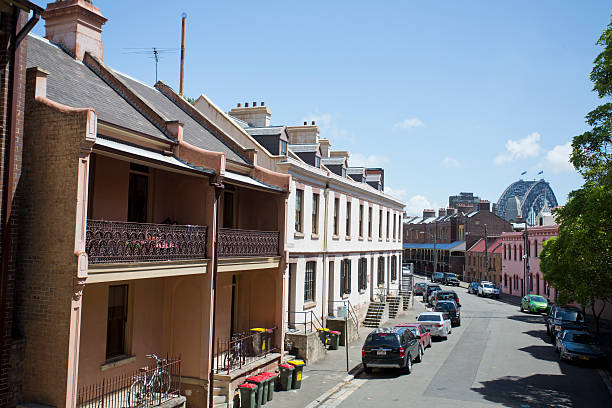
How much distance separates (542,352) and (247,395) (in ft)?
54.1

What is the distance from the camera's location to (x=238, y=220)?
64.4 ft

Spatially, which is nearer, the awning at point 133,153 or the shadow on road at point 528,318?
the awning at point 133,153

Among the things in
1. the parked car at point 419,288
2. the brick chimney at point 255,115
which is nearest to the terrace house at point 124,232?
the brick chimney at point 255,115

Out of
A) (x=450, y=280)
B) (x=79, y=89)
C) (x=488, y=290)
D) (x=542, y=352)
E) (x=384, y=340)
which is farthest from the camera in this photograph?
(x=450, y=280)

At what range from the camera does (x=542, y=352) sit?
80.7 feet

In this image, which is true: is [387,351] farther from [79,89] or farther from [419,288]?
[419,288]

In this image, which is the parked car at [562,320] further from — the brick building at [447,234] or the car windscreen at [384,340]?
the brick building at [447,234]

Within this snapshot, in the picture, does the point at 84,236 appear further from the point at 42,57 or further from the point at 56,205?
the point at 42,57

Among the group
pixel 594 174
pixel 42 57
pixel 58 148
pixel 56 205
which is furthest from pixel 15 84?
pixel 594 174

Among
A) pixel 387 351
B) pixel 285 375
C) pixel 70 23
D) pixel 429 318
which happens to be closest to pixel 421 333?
pixel 429 318

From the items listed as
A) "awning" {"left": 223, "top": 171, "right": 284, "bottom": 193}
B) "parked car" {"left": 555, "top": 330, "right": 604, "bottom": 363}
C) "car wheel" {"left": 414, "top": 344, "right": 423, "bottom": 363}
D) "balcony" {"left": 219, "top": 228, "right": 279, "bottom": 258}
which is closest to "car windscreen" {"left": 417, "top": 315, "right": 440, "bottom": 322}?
"car wheel" {"left": 414, "top": 344, "right": 423, "bottom": 363}

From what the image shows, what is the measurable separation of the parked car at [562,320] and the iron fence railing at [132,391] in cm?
2073

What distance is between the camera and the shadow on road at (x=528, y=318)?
121 feet

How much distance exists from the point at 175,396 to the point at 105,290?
130 inches
